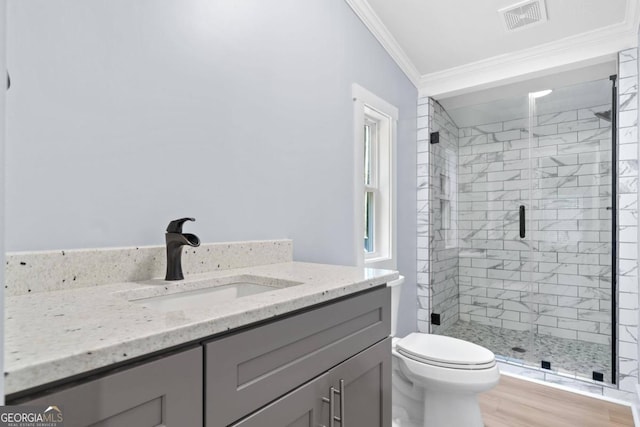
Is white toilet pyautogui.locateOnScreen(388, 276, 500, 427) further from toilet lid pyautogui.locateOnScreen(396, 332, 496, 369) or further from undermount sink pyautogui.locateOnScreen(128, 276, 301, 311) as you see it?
undermount sink pyautogui.locateOnScreen(128, 276, 301, 311)

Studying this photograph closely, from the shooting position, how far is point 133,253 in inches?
41.9

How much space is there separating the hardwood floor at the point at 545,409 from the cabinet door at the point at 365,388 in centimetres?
A: 119

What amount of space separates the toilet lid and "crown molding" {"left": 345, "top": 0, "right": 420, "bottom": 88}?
1994mm

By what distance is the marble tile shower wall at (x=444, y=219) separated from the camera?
3.09 metres

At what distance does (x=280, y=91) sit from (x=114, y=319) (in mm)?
1285

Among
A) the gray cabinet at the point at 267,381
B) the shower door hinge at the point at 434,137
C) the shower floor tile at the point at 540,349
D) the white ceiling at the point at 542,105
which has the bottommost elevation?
the shower floor tile at the point at 540,349

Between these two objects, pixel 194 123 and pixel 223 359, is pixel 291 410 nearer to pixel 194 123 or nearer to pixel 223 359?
pixel 223 359

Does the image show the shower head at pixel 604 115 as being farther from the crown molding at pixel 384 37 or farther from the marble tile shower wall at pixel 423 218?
the crown molding at pixel 384 37

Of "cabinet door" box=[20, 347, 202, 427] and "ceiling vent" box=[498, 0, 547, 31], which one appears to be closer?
"cabinet door" box=[20, 347, 202, 427]

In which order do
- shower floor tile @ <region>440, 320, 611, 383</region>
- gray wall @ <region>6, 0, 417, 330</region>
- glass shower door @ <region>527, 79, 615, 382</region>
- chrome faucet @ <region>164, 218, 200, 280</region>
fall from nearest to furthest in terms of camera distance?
gray wall @ <region>6, 0, 417, 330</region>
chrome faucet @ <region>164, 218, 200, 280</region>
shower floor tile @ <region>440, 320, 611, 383</region>
glass shower door @ <region>527, 79, 615, 382</region>

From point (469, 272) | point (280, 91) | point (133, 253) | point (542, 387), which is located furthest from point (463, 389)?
point (469, 272)

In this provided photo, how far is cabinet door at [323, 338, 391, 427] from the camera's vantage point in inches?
37.8

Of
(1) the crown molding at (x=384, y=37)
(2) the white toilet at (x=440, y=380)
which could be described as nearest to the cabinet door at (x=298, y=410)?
(2) the white toilet at (x=440, y=380)

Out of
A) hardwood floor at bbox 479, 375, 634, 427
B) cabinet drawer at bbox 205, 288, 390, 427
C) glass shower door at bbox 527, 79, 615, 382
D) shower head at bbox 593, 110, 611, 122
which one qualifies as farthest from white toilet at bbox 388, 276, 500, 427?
shower head at bbox 593, 110, 611, 122
